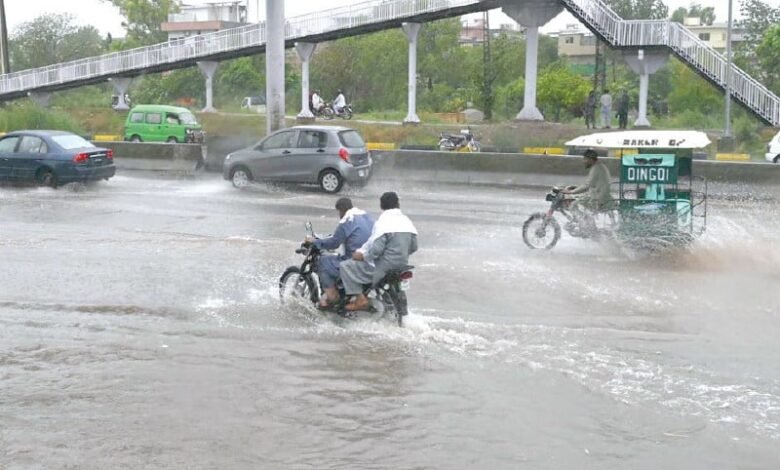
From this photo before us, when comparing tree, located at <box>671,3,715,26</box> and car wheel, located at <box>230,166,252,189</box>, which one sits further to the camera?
tree, located at <box>671,3,715,26</box>

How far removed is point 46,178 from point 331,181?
6792 mm

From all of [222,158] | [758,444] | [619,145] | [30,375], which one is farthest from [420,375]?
[222,158]

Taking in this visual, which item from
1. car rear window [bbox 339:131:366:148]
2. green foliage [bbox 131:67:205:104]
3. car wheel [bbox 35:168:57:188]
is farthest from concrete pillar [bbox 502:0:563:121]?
green foliage [bbox 131:67:205:104]

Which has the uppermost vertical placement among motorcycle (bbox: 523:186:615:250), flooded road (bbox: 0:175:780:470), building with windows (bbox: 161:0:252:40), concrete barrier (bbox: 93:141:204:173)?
building with windows (bbox: 161:0:252:40)

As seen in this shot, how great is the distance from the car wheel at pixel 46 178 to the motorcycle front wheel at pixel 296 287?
13840 millimetres

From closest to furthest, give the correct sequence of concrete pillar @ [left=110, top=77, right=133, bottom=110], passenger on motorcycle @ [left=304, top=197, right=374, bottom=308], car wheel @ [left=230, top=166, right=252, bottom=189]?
1. passenger on motorcycle @ [left=304, top=197, right=374, bottom=308]
2. car wheel @ [left=230, top=166, right=252, bottom=189]
3. concrete pillar @ [left=110, top=77, right=133, bottom=110]

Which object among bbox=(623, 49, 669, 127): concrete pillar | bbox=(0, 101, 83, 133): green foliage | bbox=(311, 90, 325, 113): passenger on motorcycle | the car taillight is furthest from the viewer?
bbox=(311, 90, 325, 113): passenger on motorcycle

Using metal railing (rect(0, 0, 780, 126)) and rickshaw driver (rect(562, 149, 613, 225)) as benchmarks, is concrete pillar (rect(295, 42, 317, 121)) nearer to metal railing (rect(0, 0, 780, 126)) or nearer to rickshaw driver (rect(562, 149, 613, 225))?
metal railing (rect(0, 0, 780, 126))

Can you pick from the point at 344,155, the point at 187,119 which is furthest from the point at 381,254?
the point at 187,119

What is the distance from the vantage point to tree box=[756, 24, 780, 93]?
45.1 meters

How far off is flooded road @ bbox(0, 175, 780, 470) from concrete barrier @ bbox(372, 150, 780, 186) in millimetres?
7268

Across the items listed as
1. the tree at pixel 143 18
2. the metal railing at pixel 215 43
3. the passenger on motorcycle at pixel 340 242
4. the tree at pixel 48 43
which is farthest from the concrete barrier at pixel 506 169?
the tree at pixel 143 18

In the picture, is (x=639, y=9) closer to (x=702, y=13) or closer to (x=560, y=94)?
(x=560, y=94)

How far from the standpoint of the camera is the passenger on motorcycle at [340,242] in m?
10.2
